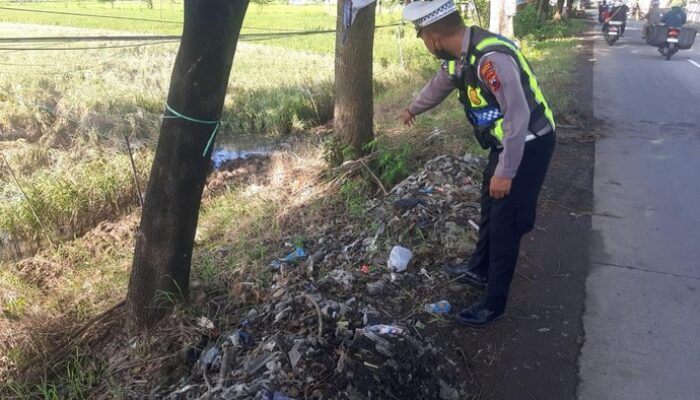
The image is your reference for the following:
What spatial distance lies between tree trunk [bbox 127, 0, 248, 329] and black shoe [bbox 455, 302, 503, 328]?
5.68 feet

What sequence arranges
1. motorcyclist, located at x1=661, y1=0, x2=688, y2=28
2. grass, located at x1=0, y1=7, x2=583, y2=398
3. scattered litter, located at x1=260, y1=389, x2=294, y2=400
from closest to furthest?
A: scattered litter, located at x1=260, y1=389, x2=294, y2=400 → grass, located at x1=0, y1=7, x2=583, y2=398 → motorcyclist, located at x1=661, y1=0, x2=688, y2=28

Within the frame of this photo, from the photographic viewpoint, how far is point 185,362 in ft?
10.4

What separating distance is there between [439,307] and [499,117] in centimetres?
120

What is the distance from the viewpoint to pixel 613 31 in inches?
703

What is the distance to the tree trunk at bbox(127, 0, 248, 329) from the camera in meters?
2.79

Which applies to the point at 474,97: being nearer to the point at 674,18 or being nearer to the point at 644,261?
the point at 644,261

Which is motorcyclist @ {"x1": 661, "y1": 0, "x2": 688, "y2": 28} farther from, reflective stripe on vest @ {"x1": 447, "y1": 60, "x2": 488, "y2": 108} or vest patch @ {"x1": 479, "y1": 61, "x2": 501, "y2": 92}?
vest patch @ {"x1": 479, "y1": 61, "x2": 501, "y2": 92}

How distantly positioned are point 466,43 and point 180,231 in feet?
6.53

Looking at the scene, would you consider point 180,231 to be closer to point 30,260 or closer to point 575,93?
point 30,260

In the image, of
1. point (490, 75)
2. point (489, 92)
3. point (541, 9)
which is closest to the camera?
point (490, 75)

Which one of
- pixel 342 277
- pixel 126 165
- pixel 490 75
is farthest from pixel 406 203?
pixel 126 165

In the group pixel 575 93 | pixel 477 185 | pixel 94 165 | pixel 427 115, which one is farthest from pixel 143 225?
pixel 575 93

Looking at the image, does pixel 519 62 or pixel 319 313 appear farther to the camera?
pixel 319 313

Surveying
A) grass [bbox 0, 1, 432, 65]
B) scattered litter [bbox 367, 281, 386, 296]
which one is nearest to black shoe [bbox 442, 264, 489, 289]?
scattered litter [bbox 367, 281, 386, 296]
